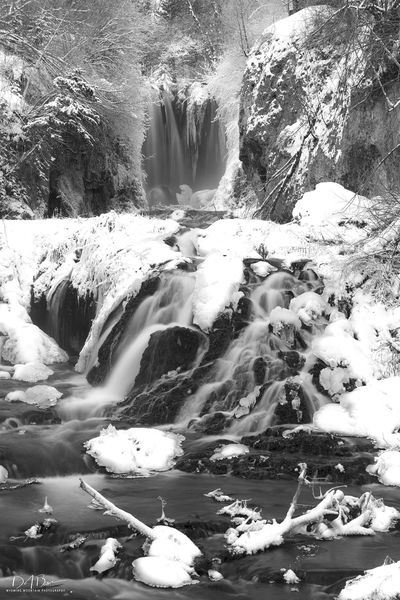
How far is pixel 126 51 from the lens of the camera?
1952 cm

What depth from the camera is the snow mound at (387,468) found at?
521 centimetres

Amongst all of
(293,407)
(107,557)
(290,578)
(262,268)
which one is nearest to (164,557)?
(107,557)

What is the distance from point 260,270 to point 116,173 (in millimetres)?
10305

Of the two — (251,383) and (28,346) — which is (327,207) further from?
(28,346)

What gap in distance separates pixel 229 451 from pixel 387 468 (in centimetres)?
134

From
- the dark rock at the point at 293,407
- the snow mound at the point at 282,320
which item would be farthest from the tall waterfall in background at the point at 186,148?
the dark rock at the point at 293,407

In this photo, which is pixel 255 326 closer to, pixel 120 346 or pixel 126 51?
pixel 120 346

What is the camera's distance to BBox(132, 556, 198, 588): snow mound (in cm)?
351

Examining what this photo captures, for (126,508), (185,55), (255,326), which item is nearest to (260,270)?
(255,326)

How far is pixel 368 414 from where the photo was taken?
633cm

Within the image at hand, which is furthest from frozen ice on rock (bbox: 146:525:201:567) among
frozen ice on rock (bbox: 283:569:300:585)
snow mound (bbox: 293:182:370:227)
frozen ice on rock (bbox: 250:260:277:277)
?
snow mound (bbox: 293:182:370:227)

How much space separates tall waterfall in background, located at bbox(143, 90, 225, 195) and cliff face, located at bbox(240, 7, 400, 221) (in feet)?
24.7

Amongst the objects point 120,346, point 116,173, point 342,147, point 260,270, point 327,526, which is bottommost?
point 327,526

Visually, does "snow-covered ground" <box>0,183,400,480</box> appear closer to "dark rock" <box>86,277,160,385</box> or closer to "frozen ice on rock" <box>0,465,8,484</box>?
"dark rock" <box>86,277,160,385</box>
